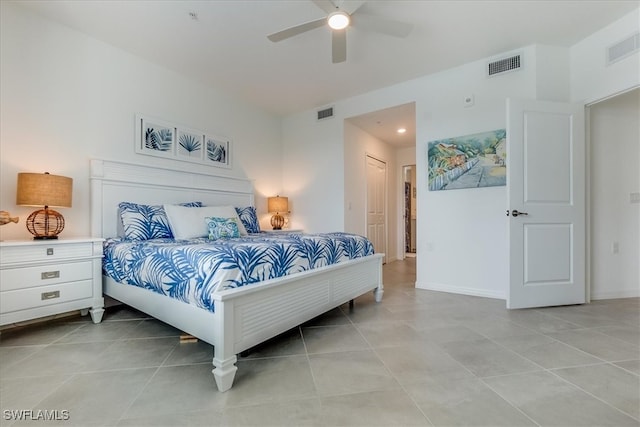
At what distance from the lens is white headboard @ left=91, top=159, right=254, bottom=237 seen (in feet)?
8.98

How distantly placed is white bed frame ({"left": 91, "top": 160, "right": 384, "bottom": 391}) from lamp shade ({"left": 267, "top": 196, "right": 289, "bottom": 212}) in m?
0.64

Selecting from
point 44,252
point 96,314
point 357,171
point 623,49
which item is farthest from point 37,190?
point 623,49

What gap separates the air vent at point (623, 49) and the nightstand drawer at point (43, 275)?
500cm

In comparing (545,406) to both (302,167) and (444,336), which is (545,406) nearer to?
(444,336)

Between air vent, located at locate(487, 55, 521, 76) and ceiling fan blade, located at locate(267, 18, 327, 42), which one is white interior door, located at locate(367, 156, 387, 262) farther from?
ceiling fan blade, located at locate(267, 18, 327, 42)

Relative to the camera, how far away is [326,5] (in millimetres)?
2035

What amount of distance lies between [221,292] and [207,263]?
0.20 meters

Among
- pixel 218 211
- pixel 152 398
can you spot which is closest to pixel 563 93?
pixel 218 211

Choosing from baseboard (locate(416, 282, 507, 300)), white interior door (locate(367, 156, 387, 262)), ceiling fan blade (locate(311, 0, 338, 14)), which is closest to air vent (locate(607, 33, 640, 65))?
baseboard (locate(416, 282, 507, 300))

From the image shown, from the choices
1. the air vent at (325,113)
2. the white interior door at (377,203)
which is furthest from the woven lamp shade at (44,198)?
the white interior door at (377,203)

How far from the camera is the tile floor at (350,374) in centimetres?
126

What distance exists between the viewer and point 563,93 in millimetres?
2994

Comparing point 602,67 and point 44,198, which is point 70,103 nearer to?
point 44,198

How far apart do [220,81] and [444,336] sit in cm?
381
